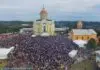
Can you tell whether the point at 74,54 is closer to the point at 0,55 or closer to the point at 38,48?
the point at 38,48

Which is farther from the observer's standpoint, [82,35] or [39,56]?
[82,35]

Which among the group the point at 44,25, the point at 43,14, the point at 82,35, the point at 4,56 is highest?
the point at 43,14

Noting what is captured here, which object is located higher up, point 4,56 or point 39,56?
point 39,56

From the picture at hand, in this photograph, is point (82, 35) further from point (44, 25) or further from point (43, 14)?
point (43, 14)

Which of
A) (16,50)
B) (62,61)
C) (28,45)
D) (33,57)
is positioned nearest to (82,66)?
(62,61)

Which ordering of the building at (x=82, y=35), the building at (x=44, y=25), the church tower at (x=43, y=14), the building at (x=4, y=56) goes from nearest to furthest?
the building at (x=4, y=56), the building at (x=82, y=35), the church tower at (x=43, y=14), the building at (x=44, y=25)

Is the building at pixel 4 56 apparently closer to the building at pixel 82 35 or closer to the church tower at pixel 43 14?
the building at pixel 82 35

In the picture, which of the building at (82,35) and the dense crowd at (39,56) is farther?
the building at (82,35)

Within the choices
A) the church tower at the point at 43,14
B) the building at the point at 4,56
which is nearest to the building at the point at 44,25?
the church tower at the point at 43,14

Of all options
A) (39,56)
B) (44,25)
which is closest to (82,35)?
(44,25)

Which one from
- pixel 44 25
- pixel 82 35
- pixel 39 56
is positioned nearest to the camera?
pixel 39 56

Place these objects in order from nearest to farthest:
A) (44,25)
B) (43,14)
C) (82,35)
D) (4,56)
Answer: (4,56), (82,35), (43,14), (44,25)

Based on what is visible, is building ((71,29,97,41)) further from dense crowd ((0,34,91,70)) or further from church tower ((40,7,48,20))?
dense crowd ((0,34,91,70))

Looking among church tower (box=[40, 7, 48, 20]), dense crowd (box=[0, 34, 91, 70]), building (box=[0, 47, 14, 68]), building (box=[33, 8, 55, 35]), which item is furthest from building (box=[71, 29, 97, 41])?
building (box=[0, 47, 14, 68])
